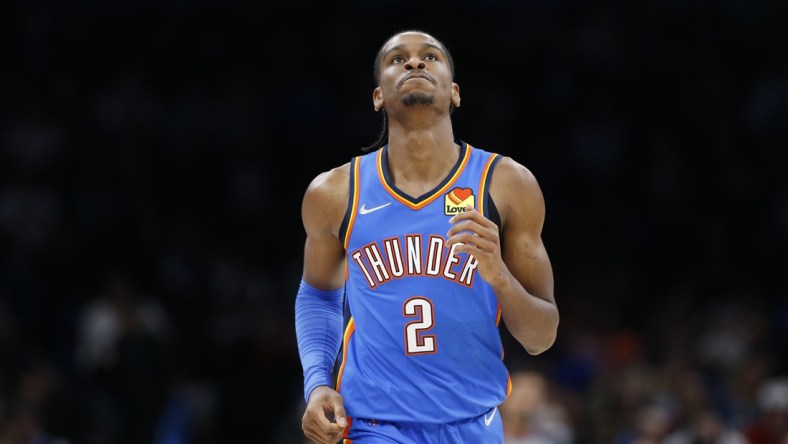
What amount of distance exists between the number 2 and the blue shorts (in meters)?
0.32

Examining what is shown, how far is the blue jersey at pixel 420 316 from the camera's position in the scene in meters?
5.17

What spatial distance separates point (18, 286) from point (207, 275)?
1938mm

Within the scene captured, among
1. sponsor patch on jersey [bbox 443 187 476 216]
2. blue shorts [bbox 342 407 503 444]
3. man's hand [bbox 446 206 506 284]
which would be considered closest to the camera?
man's hand [bbox 446 206 506 284]

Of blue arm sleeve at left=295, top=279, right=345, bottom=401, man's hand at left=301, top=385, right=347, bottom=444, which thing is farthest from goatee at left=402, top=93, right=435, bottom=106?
man's hand at left=301, top=385, right=347, bottom=444

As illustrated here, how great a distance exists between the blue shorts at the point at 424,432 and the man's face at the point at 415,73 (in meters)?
1.37

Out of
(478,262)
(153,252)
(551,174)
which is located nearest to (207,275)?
(153,252)

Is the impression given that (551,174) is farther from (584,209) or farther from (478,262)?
(478,262)

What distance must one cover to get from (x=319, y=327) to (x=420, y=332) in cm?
63

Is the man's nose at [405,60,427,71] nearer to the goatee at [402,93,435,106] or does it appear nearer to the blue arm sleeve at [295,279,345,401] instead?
the goatee at [402,93,435,106]

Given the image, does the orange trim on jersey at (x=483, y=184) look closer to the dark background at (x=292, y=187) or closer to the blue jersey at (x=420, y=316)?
the blue jersey at (x=420, y=316)

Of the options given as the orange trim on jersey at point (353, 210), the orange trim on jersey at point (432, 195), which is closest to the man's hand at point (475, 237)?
the orange trim on jersey at point (432, 195)

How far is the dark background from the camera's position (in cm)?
1199

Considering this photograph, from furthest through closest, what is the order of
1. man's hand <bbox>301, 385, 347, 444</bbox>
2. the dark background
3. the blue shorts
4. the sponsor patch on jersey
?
the dark background < the sponsor patch on jersey < the blue shorts < man's hand <bbox>301, 385, 347, 444</bbox>

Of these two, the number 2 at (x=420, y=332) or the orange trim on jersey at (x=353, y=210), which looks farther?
the orange trim on jersey at (x=353, y=210)
